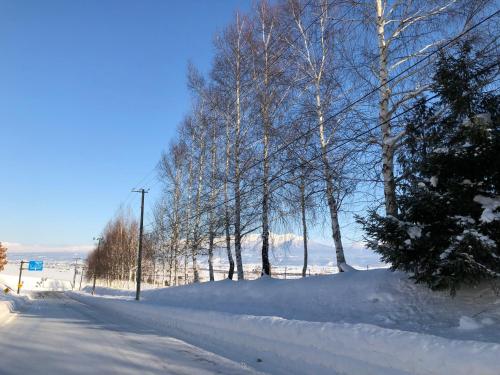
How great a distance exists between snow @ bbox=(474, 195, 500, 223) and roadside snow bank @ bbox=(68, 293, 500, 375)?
303 centimetres

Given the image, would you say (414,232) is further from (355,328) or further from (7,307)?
(7,307)

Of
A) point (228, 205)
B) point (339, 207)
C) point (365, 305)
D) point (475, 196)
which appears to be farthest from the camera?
point (228, 205)

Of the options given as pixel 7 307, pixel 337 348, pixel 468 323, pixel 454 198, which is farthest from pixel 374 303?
pixel 7 307

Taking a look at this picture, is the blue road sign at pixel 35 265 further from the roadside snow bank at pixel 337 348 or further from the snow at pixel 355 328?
the roadside snow bank at pixel 337 348

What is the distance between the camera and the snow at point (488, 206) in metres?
8.61

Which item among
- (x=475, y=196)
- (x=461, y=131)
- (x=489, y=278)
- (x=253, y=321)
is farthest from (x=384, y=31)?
(x=253, y=321)

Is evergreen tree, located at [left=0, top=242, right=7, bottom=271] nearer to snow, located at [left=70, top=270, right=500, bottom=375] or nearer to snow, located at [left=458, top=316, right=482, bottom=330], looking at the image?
snow, located at [left=70, top=270, right=500, bottom=375]

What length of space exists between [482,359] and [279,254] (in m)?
19.0

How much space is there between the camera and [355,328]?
804 cm

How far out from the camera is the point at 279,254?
968 inches

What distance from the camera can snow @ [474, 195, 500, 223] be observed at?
861 centimetres

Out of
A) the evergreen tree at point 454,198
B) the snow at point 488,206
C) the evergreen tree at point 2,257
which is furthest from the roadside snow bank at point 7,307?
the evergreen tree at point 2,257

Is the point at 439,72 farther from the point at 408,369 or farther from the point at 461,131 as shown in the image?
the point at 408,369

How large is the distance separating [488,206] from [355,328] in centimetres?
369
